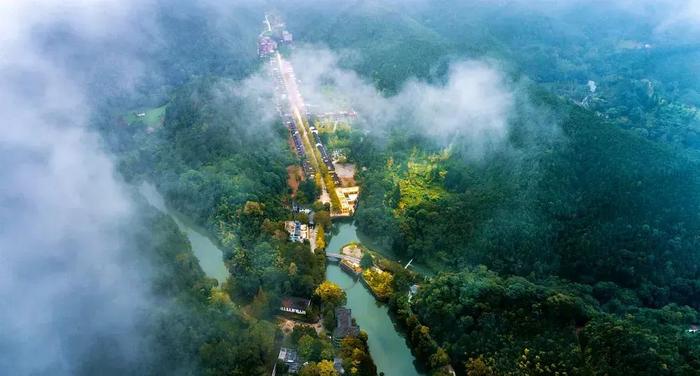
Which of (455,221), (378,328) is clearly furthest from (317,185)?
(378,328)

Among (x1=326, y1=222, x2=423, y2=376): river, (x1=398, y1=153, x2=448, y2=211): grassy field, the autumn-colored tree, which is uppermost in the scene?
(x1=398, y1=153, x2=448, y2=211): grassy field

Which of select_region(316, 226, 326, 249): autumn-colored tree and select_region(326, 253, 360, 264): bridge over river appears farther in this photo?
select_region(316, 226, 326, 249): autumn-colored tree

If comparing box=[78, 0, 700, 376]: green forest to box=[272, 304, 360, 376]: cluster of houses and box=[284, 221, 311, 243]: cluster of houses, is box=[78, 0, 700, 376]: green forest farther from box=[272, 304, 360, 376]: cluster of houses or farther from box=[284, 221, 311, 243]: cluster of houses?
box=[284, 221, 311, 243]: cluster of houses

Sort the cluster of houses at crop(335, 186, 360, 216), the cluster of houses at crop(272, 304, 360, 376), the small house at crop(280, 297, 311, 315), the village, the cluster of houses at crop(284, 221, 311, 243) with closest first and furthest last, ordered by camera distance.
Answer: the cluster of houses at crop(272, 304, 360, 376) → the village → the small house at crop(280, 297, 311, 315) → the cluster of houses at crop(284, 221, 311, 243) → the cluster of houses at crop(335, 186, 360, 216)

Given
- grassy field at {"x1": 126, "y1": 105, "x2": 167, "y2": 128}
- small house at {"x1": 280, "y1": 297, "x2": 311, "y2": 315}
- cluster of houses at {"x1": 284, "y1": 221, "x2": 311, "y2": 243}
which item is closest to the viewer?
small house at {"x1": 280, "y1": 297, "x2": 311, "y2": 315}

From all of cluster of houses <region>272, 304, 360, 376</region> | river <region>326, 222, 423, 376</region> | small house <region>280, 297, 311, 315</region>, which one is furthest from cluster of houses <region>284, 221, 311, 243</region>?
cluster of houses <region>272, 304, 360, 376</region>

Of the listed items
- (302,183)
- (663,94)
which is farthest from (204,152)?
(663,94)

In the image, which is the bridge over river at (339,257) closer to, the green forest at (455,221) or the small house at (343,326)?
the green forest at (455,221)
